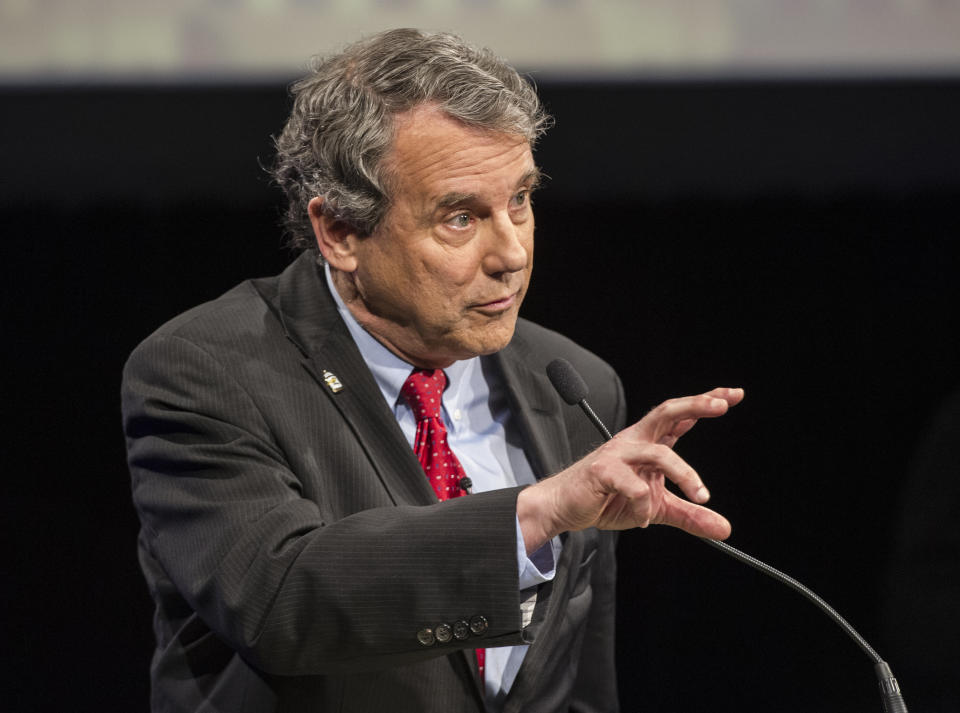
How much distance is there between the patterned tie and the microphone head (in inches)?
10.4

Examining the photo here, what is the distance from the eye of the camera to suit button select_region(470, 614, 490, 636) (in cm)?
144

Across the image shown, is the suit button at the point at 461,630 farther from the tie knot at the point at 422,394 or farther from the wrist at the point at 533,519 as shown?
the tie knot at the point at 422,394

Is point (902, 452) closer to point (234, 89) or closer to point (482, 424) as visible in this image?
point (482, 424)

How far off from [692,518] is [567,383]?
0.35m

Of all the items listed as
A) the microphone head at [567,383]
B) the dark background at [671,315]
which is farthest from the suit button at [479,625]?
the dark background at [671,315]

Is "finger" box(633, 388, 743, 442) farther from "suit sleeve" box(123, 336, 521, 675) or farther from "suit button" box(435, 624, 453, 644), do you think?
"suit button" box(435, 624, 453, 644)

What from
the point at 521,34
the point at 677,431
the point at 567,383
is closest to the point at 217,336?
the point at 567,383

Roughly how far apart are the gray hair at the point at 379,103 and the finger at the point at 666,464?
0.65 m

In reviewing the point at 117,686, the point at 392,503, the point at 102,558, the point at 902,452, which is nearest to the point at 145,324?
the point at 102,558

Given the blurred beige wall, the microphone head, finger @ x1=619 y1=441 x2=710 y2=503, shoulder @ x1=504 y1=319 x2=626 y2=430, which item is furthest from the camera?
the blurred beige wall

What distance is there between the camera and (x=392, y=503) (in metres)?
1.74

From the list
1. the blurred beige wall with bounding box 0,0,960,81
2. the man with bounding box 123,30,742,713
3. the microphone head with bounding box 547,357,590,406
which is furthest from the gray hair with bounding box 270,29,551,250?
the blurred beige wall with bounding box 0,0,960,81

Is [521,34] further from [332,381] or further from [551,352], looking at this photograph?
[332,381]

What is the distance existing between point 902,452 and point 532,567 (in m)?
1.93
